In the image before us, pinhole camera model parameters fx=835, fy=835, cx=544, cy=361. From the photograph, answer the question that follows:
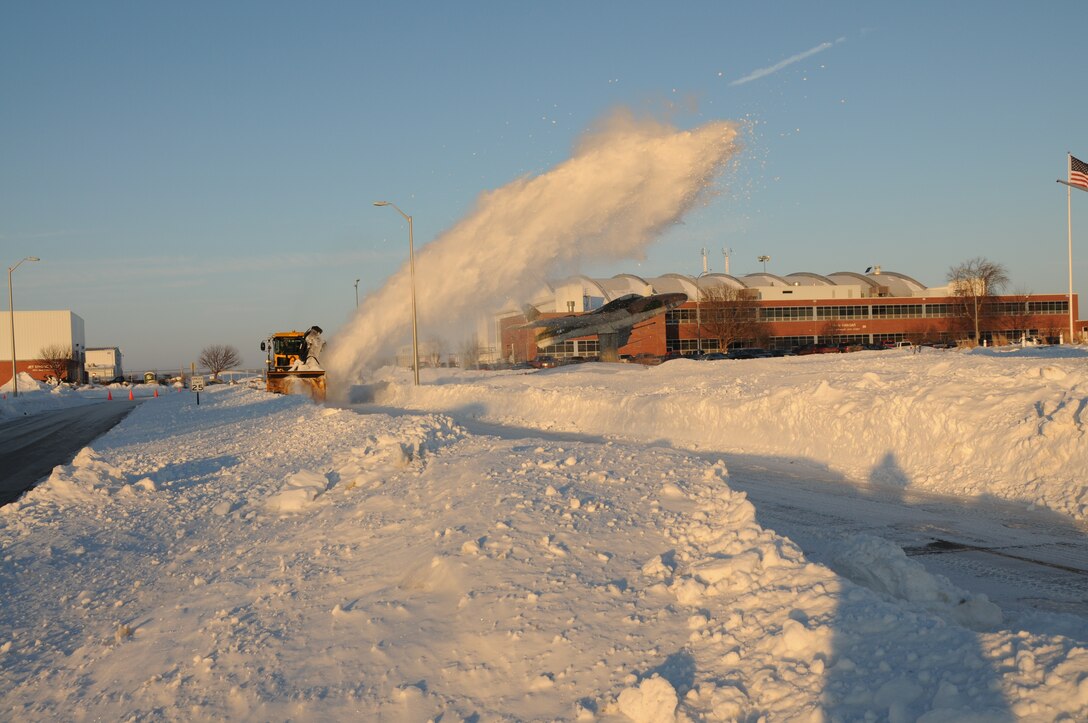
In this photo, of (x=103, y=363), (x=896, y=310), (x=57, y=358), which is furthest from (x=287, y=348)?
(x=103, y=363)

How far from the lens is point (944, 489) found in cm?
1321

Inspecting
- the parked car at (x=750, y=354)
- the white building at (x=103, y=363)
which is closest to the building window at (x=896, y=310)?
the parked car at (x=750, y=354)

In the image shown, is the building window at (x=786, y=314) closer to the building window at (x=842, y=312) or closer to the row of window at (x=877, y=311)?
the row of window at (x=877, y=311)

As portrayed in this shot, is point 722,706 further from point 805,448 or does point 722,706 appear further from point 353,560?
point 805,448

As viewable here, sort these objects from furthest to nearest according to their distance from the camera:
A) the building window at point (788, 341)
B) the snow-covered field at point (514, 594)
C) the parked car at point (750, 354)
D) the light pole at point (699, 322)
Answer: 1. the building window at point (788, 341)
2. the light pole at point (699, 322)
3. the parked car at point (750, 354)
4. the snow-covered field at point (514, 594)

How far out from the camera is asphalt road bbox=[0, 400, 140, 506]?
17047 mm

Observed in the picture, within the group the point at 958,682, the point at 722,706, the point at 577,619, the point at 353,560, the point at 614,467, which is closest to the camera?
the point at 958,682

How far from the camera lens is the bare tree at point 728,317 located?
266 feet

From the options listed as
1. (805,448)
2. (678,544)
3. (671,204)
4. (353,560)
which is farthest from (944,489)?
(671,204)

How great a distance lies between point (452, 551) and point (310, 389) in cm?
3258

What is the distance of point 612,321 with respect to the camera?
5128cm

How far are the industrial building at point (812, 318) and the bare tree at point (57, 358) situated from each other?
55.0 m

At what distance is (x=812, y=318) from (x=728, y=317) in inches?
535

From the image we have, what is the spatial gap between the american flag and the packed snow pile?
1215 centimetres
